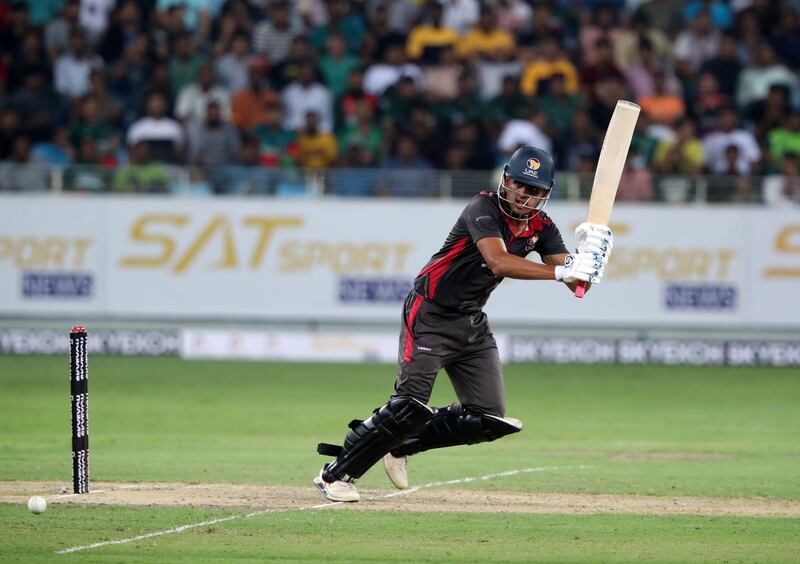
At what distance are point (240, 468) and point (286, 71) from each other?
32.5 ft

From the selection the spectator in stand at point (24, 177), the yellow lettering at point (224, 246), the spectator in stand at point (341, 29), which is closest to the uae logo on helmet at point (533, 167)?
the yellow lettering at point (224, 246)

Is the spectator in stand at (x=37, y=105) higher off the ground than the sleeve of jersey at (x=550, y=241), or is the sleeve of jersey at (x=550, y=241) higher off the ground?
the spectator in stand at (x=37, y=105)

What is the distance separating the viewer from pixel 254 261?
57.4ft

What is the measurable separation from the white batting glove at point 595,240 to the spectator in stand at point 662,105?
37.9ft

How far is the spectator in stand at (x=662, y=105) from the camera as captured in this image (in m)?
18.8

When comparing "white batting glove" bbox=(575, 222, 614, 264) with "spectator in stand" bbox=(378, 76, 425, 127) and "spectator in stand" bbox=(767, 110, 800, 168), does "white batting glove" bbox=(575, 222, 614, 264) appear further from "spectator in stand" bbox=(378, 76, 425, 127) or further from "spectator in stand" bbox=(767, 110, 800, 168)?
"spectator in stand" bbox=(767, 110, 800, 168)

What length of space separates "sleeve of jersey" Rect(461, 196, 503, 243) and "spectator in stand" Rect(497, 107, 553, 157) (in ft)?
32.1

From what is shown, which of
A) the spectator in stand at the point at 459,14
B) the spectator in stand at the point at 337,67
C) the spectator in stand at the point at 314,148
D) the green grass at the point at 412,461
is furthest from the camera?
the spectator in stand at the point at 459,14

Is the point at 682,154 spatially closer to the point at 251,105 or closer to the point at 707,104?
the point at 707,104

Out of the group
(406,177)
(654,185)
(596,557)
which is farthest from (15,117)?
(596,557)

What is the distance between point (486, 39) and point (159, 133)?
4.77m

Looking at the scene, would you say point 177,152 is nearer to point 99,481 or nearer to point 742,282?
point 742,282

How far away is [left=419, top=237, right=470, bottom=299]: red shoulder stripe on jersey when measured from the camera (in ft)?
26.4

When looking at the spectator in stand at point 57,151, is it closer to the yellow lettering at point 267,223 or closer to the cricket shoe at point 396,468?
the yellow lettering at point 267,223
